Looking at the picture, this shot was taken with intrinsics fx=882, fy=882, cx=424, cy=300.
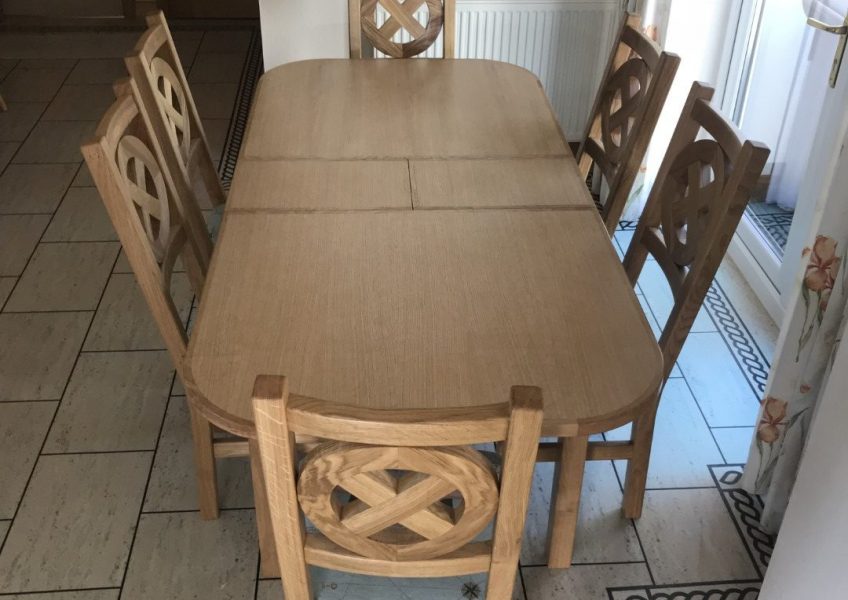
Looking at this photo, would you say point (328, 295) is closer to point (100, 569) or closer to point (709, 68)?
point (100, 569)

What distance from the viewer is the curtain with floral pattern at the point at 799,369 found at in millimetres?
1713

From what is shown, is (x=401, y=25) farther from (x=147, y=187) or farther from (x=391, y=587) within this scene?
(x=391, y=587)

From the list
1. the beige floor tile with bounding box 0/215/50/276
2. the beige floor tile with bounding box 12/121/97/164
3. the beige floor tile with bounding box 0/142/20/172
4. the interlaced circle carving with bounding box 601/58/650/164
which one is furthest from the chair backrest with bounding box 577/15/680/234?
the beige floor tile with bounding box 0/142/20/172

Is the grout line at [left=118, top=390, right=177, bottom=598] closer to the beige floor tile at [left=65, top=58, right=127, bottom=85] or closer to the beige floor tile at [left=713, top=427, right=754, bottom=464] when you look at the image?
the beige floor tile at [left=713, top=427, right=754, bottom=464]

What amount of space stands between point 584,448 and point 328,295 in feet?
1.90

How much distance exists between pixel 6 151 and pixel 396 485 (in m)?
3.15

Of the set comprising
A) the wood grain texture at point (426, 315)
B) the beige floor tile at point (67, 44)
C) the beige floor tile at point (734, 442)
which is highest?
the wood grain texture at point (426, 315)

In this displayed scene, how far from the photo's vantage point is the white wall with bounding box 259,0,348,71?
324 centimetres

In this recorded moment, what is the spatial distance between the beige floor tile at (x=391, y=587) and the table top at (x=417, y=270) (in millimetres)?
289

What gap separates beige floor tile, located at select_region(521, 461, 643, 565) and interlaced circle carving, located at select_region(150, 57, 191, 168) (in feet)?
3.81

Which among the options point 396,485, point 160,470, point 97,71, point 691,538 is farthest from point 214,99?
point 396,485

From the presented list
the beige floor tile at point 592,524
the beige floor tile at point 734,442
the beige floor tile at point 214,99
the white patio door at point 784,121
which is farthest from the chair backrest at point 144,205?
the beige floor tile at point 214,99

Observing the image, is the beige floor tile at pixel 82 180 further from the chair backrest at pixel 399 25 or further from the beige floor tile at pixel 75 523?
the beige floor tile at pixel 75 523

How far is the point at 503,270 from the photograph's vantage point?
1625 mm
